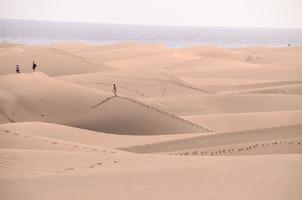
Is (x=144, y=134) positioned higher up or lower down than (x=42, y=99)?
lower down

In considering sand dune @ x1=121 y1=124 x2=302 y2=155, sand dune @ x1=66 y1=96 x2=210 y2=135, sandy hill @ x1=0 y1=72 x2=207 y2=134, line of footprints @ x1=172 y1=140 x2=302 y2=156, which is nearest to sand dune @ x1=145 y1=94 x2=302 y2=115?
sandy hill @ x1=0 y1=72 x2=207 y2=134

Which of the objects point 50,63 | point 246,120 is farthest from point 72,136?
point 50,63

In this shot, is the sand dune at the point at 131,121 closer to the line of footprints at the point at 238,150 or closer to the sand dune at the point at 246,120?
the sand dune at the point at 246,120

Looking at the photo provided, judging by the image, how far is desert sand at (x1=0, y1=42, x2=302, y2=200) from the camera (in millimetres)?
9250

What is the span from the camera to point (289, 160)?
11.2 m

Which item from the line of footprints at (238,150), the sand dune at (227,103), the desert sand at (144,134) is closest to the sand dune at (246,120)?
the desert sand at (144,134)

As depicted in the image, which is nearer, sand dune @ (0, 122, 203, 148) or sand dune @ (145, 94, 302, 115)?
sand dune @ (0, 122, 203, 148)

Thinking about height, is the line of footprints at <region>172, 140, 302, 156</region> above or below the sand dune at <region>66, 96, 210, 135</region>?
above

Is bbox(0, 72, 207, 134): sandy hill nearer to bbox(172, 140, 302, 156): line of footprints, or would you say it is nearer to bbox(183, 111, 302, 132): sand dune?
bbox(183, 111, 302, 132): sand dune

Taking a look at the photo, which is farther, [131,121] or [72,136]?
[131,121]

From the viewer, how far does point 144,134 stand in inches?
792

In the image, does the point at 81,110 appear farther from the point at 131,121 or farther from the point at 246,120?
the point at 246,120

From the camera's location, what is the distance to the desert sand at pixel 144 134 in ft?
30.3

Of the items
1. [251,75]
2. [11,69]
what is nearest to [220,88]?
[251,75]
